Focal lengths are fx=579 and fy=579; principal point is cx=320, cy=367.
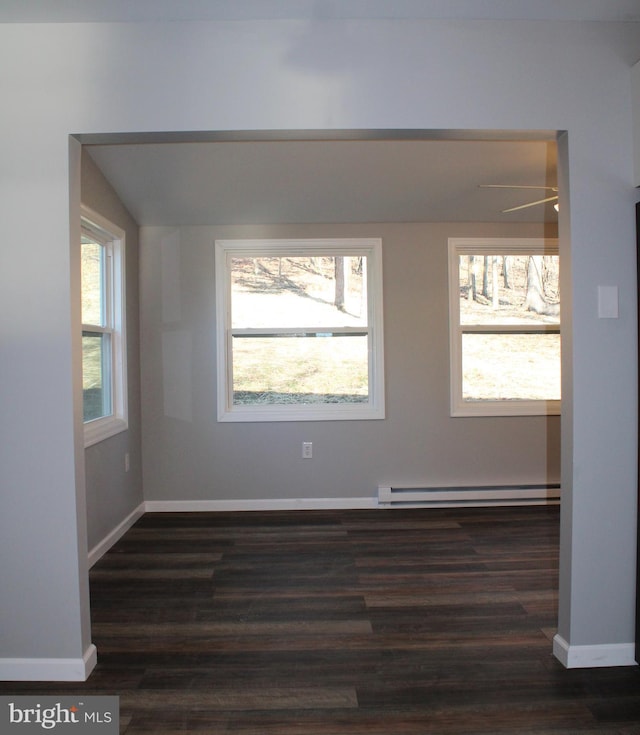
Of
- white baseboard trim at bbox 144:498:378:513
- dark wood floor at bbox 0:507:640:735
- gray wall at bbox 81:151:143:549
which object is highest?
gray wall at bbox 81:151:143:549

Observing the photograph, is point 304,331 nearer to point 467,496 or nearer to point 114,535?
point 467,496

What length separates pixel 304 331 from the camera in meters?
4.74

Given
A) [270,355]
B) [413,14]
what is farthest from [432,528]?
[413,14]

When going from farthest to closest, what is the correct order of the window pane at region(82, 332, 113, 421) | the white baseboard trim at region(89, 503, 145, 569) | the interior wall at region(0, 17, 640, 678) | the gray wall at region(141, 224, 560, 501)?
the gray wall at region(141, 224, 560, 501), the window pane at region(82, 332, 113, 421), the white baseboard trim at region(89, 503, 145, 569), the interior wall at region(0, 17, 640, 678)

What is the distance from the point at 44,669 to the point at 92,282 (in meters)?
2.41

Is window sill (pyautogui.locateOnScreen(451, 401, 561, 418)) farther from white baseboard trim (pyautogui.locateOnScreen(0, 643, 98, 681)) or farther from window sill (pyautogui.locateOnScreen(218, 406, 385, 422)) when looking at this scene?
white baseboard trim (pyautogui.locateOnScreen(0, 643, 98, 681))

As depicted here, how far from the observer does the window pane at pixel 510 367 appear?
4.84m

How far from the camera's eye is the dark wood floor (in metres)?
2.10

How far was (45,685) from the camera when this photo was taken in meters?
2.29

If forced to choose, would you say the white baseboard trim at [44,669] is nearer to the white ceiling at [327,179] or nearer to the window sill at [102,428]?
the window sill at [102,428]

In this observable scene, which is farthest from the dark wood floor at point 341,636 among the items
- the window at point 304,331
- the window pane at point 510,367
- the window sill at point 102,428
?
the window pane at point 510,367

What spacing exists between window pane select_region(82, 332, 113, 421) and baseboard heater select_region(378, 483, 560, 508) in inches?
86.6

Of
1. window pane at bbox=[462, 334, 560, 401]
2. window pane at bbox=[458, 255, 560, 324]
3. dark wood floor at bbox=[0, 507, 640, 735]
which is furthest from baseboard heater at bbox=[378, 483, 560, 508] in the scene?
window pane at bbox=[458, 255, 560, 324]

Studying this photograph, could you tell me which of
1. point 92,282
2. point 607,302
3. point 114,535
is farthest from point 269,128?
point 114,535
